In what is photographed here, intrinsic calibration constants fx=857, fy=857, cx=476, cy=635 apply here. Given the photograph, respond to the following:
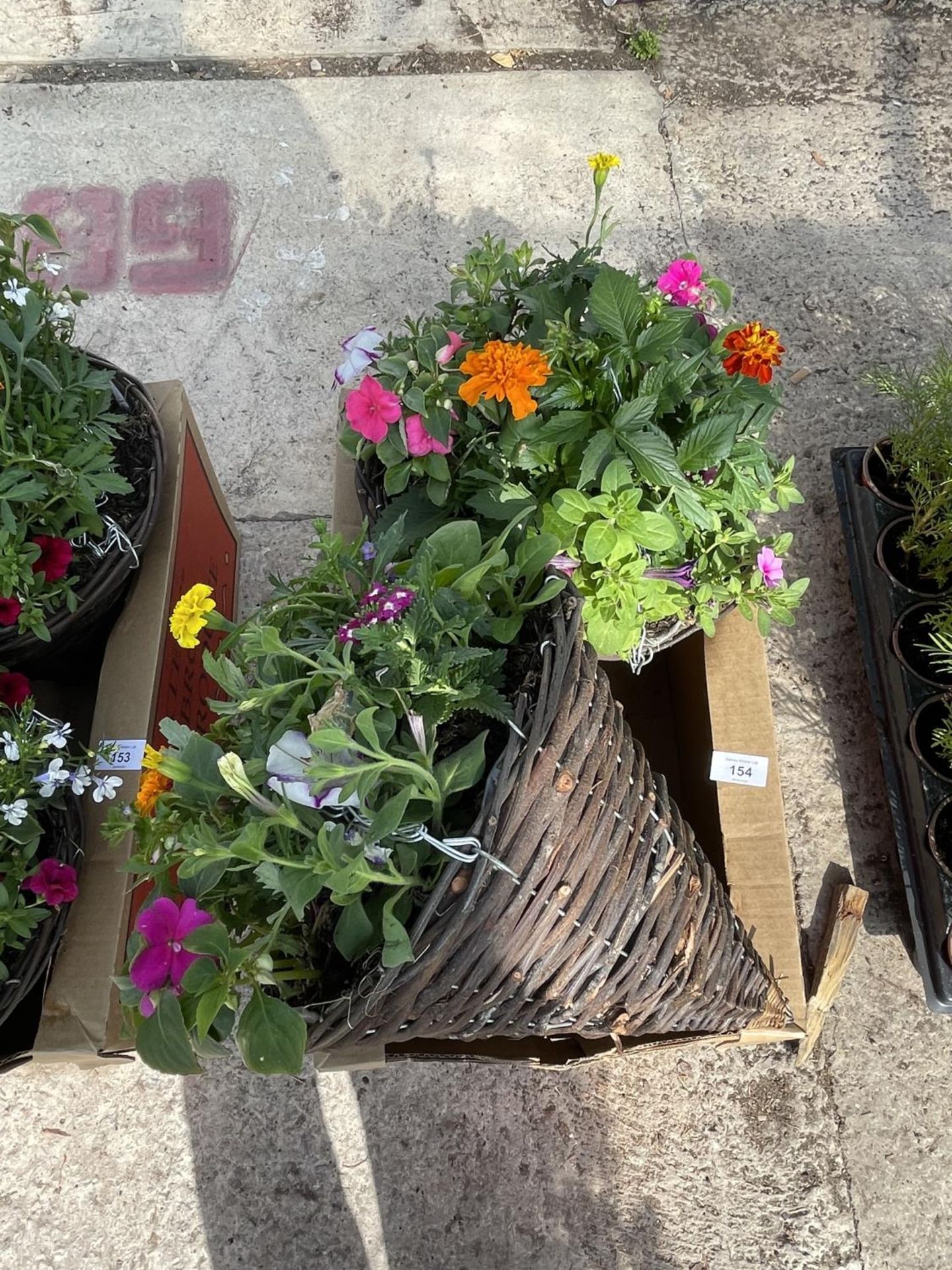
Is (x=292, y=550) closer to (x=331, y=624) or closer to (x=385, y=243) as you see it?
(x=385, y=243)

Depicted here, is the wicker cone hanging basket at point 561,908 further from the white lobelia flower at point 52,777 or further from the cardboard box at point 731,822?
the white lobelia flower at point 52,777

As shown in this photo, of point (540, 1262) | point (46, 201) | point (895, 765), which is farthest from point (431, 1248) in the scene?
point (46, 201)

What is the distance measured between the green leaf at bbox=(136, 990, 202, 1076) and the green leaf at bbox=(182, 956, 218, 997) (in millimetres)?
19

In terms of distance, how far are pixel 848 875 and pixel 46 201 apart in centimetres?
255

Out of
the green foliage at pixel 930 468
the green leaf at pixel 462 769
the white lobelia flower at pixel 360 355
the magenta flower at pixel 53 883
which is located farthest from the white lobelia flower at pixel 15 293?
the green foliage at pixel 930 468

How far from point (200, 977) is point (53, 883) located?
1.65 feet

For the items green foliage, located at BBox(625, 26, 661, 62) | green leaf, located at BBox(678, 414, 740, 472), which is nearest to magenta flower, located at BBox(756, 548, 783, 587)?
green leaf, located at BBox(678, 414, 740, 472)

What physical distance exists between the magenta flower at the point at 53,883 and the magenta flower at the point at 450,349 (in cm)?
78

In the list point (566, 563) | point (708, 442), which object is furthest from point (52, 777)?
point (708, 442)

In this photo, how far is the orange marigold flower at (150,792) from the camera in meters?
0.93

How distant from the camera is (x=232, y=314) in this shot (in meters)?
2.14

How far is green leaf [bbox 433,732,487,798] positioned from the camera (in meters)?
0.82

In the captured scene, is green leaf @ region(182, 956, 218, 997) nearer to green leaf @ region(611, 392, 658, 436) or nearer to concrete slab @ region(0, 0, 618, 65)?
green leaf @ region(611, 392, 658, 436)

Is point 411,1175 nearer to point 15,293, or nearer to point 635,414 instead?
point 635,414
